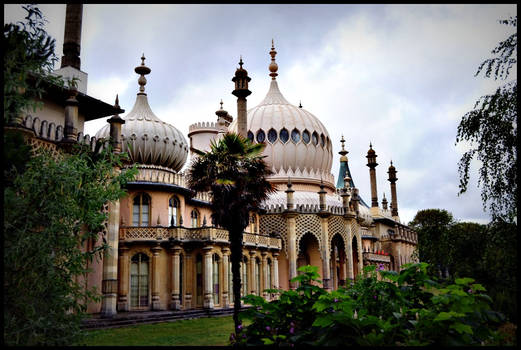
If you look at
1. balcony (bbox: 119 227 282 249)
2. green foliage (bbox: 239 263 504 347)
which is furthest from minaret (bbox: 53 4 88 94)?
green foliage (bbox: 239 263 504 347)

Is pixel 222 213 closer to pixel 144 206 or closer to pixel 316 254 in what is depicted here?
pixel 144 206

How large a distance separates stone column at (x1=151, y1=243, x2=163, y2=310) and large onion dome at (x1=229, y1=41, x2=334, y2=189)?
15.6 metres

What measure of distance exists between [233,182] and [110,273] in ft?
26.2

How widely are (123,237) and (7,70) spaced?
17253 millimetres

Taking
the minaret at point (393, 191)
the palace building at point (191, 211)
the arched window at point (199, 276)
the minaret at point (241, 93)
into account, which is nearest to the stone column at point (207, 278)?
the palace building at point (191, 211)

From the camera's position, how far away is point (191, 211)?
30.5 metres

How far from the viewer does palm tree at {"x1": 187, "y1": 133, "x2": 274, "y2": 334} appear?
17.3 meters

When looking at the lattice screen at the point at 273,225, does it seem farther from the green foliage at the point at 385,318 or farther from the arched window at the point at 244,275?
the green foliage at the point at 385,318

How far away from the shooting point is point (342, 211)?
125 ft

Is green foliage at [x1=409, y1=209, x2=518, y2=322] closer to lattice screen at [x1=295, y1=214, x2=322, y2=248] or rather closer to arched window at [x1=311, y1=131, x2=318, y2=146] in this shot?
lattice screen at [x1=295, y1=214, x2=322, y2=248]

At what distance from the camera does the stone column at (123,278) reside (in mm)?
24758

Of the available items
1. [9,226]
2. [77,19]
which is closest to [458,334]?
[9,226]

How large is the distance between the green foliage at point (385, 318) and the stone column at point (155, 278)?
16.6 meters

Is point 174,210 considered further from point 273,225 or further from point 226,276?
point 273,225
